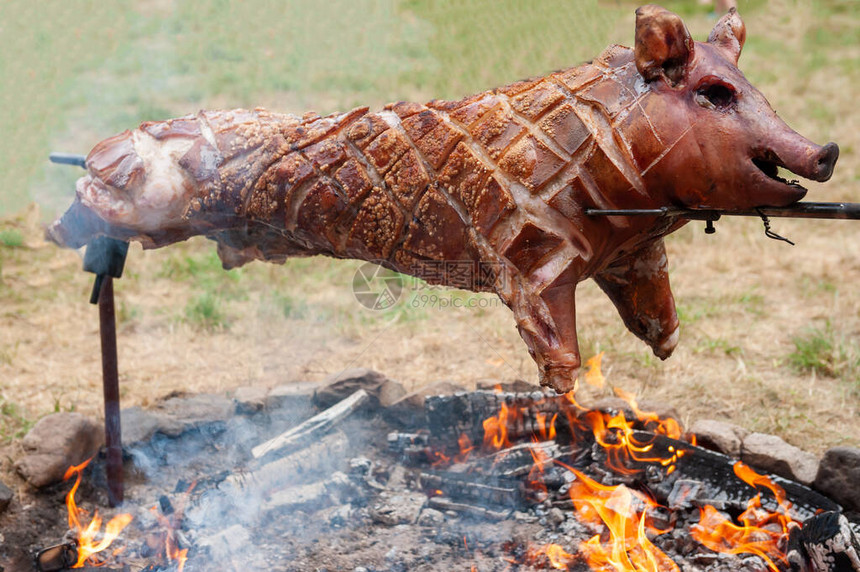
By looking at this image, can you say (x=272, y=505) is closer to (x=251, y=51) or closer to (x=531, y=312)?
(x=531, y=312)

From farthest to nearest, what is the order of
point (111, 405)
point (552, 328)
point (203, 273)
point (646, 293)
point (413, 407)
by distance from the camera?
1. point (203, 273)
2. point (413, 407)
3. point (111, 405)
4. point (646, 293)
5. point (552, 328)

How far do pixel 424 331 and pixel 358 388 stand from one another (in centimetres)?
163

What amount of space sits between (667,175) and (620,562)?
182 centimetres

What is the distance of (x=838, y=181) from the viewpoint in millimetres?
8664

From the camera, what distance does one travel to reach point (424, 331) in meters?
6.54

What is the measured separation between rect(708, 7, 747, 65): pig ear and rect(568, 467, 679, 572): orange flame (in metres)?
2.22

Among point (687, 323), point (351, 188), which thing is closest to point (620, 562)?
point (351, 188)

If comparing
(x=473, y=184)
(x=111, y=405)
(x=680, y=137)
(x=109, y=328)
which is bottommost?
(x=111, y=405)

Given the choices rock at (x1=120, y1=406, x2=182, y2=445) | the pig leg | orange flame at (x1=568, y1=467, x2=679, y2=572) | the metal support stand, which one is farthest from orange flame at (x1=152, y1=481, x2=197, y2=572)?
the pig leg

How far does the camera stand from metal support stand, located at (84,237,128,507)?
155 inches

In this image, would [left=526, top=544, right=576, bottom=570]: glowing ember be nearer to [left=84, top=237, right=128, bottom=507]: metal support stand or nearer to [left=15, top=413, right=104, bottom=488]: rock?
[left=84, top=237, right=128, bottom=507]: metal support stand

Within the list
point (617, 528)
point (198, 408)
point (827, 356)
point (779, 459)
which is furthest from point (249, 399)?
point (827, 356)

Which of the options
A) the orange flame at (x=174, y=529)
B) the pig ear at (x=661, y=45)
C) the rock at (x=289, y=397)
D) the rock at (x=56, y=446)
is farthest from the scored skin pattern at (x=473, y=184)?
the rock at (x=56, y=446)

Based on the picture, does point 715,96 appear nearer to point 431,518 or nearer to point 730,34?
point 730,34
